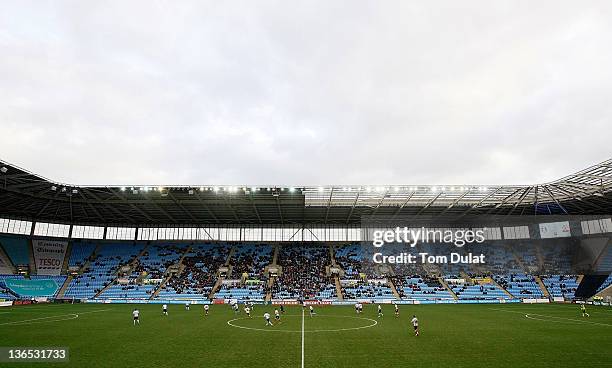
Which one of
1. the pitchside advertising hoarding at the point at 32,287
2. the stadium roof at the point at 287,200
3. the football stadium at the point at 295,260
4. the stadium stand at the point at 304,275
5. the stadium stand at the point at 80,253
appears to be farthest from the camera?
the stadium stand at the point at 80,253

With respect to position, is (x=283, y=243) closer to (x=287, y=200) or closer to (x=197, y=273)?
(x=197, y=273)

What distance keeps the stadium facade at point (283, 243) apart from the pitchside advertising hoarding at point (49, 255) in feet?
0.70

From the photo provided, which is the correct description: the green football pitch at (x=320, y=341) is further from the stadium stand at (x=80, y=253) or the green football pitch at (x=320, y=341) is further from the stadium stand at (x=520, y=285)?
the stadium stand at (x=80, y=253)

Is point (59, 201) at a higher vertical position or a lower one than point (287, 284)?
higher

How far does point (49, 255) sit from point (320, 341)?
6522 centimetres

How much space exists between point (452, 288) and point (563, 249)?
20831mm

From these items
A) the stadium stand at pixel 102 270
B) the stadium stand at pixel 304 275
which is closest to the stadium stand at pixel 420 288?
the stadium stand at pixel 304 275

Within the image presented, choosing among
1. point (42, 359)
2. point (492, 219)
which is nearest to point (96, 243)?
point (42, 359)

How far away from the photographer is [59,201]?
59.9 m

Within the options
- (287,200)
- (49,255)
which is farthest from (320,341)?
(49,255)

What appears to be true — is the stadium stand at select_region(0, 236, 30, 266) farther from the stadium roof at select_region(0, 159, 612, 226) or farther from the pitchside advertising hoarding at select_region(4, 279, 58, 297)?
the pitchside advertising hoarding at select_region(4, 279, 58, 297)

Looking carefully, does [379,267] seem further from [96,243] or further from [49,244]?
[49,244]

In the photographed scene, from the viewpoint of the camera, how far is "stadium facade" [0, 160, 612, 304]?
184ft

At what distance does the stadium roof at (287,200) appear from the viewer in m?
50.1
